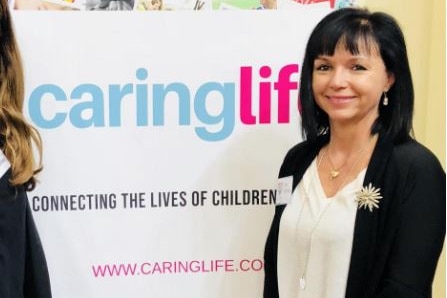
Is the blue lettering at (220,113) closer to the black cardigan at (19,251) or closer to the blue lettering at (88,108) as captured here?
the blue lettering at (88,108)

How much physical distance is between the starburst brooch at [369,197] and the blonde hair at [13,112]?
71cm

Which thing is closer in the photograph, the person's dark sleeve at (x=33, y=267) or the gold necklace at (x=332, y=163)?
the gold necklace at (x=332, y=163)

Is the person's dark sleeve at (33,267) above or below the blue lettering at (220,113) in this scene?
below

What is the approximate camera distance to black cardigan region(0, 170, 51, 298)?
→ 1.24 m

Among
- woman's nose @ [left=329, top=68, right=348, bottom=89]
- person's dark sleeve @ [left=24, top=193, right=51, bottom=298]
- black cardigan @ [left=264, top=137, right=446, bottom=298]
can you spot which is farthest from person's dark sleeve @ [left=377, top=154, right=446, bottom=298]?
person's dark sleeve @ [left=24, top=193, right=51, bottom=298]

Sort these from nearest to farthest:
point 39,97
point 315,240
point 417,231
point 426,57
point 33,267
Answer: point 417,231 < point 315,240 < point 33,267 < point 39,97 < point 426,57

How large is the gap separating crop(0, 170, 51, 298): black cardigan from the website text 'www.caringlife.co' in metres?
0.20

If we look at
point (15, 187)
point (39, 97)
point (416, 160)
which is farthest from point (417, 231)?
point (39, 97)

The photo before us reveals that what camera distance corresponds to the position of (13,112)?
1284mm

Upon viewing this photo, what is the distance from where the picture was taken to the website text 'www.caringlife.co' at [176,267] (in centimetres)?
155

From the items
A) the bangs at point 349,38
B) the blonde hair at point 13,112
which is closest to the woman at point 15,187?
the blonde hair at point 13,112

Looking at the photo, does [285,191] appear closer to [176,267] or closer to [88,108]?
[176,267]

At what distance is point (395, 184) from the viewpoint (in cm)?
114

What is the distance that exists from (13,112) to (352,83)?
72 centimetres
